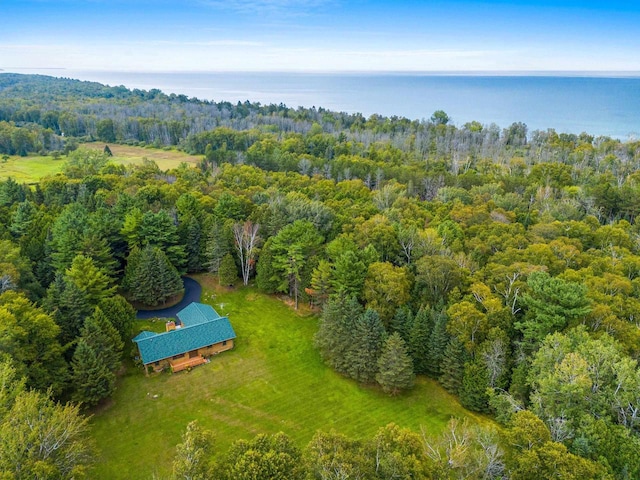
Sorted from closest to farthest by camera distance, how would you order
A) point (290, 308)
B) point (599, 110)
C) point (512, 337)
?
point (512, 337) < point (290, 308) < point (599, 110)

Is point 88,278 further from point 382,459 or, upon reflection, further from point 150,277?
point 382,459

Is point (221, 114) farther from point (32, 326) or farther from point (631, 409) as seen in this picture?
point (631, 409)

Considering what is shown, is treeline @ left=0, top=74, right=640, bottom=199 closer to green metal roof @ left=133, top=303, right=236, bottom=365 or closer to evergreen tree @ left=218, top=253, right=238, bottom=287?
evergreen tree @ left=218, top=253, right=238, bottom=287

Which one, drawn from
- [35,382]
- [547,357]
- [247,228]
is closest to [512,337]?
[547,357]

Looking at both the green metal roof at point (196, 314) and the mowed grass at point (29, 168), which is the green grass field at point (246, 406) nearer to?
the green metal roof at point (196, 314)

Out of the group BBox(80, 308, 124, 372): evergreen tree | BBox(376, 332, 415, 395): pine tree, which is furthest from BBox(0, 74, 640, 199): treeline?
BBox(80, 308, 124, 372): evergreen tree

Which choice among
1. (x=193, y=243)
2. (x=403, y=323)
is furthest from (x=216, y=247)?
(x=403, y=323)
